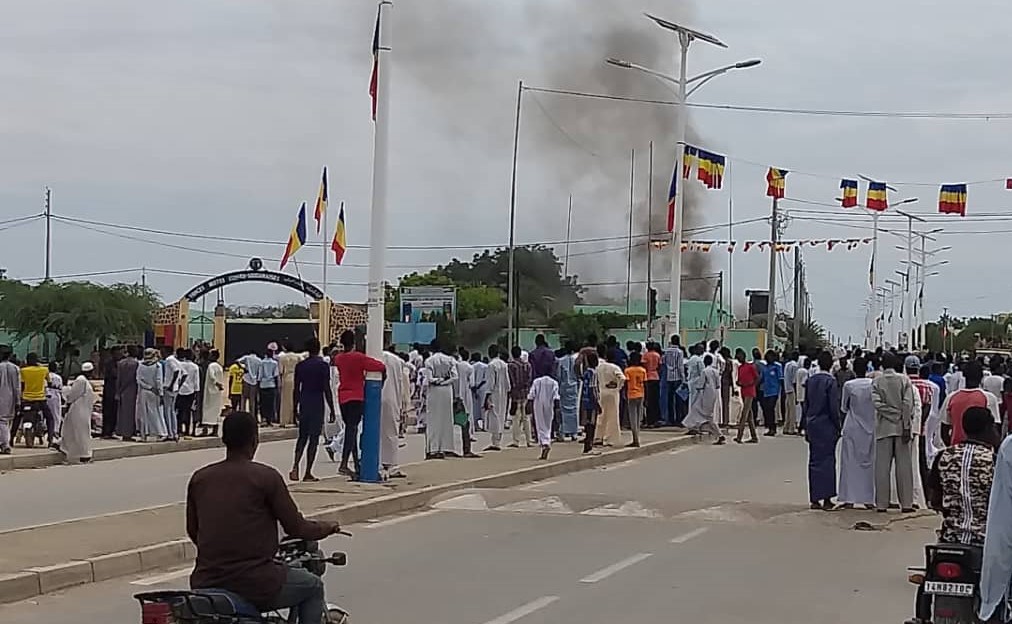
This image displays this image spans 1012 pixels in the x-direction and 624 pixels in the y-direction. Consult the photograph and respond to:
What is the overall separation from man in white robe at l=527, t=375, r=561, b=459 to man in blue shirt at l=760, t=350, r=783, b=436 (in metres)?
7.93

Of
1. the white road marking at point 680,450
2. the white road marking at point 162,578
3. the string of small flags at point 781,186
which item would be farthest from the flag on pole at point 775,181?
the white road marking at point 162,578

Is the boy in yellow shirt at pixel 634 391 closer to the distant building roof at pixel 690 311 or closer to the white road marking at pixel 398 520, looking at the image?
the white road marking at pixel 398 520

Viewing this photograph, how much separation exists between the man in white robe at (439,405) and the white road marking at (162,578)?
1034cm

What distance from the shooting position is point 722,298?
6844cm

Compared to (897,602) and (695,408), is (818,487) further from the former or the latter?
(695,408)

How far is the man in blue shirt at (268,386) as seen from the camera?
3017cm

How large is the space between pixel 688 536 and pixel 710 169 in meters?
21.0

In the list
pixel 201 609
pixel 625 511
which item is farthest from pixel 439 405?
pixel 201 609

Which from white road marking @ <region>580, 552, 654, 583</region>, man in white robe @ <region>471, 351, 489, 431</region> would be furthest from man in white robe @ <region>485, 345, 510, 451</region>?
white road marking @ <region>580, 552, 654, 583</region>

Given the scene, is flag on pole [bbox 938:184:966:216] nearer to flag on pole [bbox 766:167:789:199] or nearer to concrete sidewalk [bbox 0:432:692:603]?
flag on pole [bbox 766:167:789:199]

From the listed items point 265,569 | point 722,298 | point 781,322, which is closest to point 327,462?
point 265,569

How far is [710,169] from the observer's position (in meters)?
34.2

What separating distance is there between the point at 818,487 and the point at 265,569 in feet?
35.2

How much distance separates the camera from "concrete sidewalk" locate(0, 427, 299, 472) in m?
22.0
